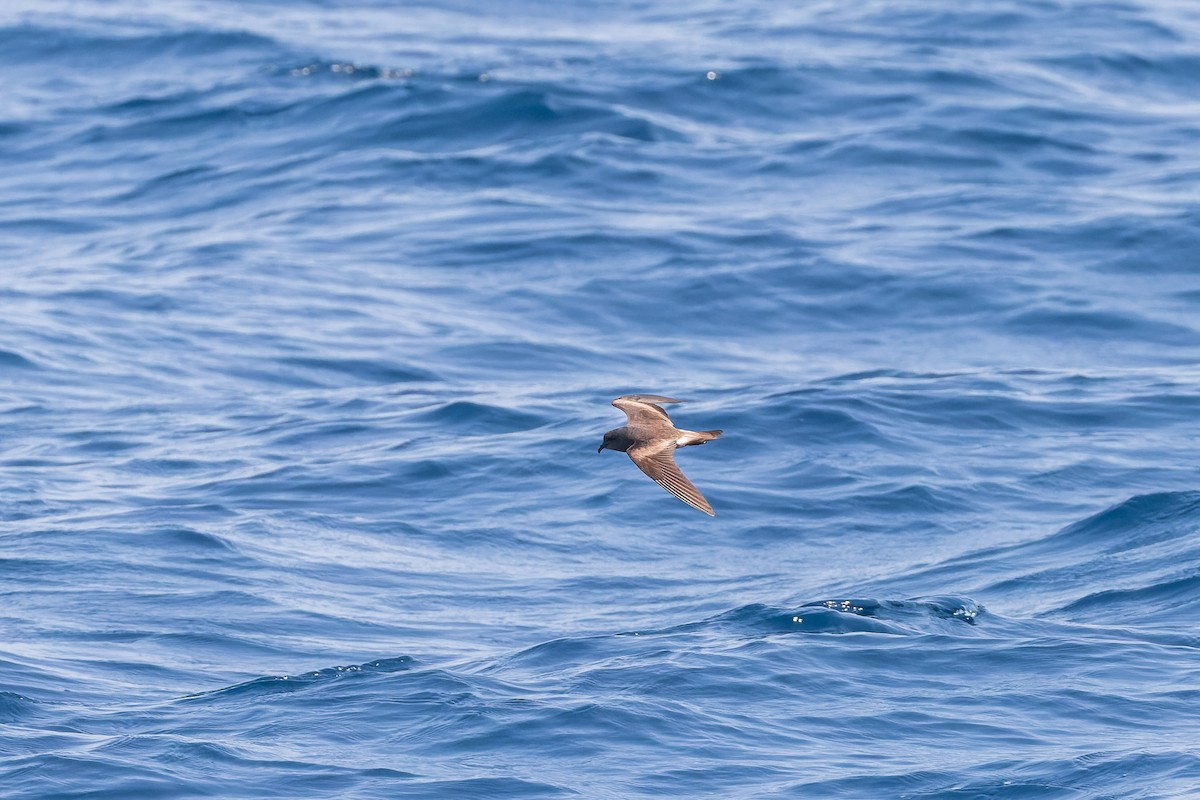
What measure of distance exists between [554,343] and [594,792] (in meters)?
8.13

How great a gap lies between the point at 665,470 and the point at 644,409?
1.55 metres

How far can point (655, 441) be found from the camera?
10414mm

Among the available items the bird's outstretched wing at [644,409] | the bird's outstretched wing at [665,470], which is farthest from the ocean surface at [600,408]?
the bird's outstretched wing at [665,470]

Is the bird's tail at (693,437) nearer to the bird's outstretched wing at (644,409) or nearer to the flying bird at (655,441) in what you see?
the flying bird at (655,441)

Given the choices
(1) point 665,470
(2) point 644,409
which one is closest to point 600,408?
(2) point 644,409

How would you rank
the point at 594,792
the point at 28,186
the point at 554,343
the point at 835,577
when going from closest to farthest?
the point at 594,792, the point at 835,577, the point at 554,343, the point at 28,186

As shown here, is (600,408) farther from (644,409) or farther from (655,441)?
(655,441)

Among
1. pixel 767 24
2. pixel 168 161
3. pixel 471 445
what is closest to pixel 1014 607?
pixel 471 445

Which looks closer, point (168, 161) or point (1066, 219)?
point (1066, 219)

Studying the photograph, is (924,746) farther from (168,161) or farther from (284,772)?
(168,161)

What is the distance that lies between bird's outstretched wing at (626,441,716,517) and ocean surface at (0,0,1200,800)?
5.56 feet

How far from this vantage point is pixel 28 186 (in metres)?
23.0

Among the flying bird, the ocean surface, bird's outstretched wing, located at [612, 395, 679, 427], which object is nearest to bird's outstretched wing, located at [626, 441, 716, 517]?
the flying bird

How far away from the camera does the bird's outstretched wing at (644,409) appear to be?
11.0 meters
